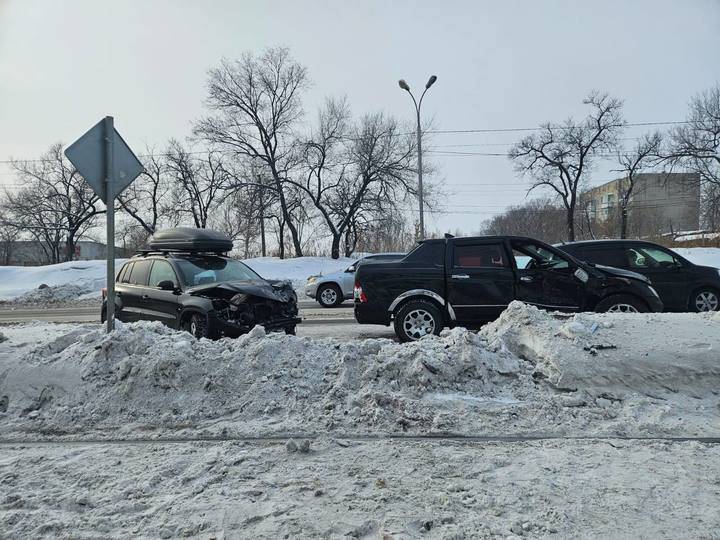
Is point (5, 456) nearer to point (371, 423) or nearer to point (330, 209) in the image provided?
point (371, 423)

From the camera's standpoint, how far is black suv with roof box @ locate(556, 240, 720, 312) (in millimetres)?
9969

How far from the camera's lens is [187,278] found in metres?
7.66

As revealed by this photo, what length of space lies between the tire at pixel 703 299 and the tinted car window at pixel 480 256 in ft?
17.0

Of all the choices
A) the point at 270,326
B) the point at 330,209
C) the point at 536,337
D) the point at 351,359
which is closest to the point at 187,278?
the point at 270,326

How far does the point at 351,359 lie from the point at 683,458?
3.04 meters

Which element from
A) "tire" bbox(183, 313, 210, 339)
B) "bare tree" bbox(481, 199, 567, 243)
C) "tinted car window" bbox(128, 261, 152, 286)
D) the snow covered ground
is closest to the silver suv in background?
"tinted car window" bbox(128, 261, 152, 286)

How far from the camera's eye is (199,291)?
23.9 ft

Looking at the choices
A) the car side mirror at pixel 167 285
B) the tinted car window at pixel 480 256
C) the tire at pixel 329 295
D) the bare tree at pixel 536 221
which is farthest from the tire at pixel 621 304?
the bare tree at pixel 536 221

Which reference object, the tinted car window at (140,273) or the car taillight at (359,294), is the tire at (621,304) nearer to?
the car taillight at (359,294)

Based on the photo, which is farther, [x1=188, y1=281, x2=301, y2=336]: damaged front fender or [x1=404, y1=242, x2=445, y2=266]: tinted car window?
[x1=404, y1=242, x2=445, y2=266]: tinted car window

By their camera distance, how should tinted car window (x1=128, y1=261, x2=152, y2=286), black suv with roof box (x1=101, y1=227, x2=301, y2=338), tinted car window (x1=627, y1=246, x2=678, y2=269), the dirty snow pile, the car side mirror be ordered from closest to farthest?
the dirty snow pile
black suv with roof box (x1=101, y1=227, x2=301, y2=338)
the car side mirror
tinted car window (x1=128, y1=261, x2=152, y2=286)
tinted car window (x1=627, y1=246, x2=678, y2=269)

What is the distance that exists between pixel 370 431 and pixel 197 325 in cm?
415

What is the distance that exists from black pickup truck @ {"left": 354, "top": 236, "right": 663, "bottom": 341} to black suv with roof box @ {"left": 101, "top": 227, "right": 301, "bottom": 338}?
164cm

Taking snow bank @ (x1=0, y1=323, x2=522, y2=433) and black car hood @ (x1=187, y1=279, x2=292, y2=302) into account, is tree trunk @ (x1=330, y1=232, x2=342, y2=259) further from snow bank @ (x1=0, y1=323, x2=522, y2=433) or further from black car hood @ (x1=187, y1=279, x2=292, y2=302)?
snow bank @ (x1=0, y1=323, x2=522, y2=433)
